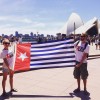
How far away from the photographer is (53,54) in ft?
29.3

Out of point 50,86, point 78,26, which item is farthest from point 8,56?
point 78,26

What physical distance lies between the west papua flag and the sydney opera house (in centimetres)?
8061

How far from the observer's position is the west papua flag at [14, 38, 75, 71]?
866 cm

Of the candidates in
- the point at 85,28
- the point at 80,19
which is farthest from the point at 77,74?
the point at 80,19

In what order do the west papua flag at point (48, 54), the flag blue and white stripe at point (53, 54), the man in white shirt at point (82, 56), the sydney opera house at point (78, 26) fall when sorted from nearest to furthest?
1. the man in white shirt at point (82, 56)
2. the west papua flag at point (48, 54)
3. the flag blue and white stripe at point (53, 54)
4. the sydney opera house at point (78, 26)

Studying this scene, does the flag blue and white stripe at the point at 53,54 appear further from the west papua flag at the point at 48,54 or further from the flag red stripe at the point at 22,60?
the flag red stripe at the point at 22,60

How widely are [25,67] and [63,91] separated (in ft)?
4.46

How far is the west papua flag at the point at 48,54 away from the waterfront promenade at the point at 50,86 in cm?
75

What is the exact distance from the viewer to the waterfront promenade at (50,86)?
792 cm

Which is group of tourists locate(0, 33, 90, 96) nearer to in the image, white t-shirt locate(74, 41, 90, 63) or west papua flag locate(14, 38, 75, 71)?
white t-shirt locate(74, 41, 90, 63)

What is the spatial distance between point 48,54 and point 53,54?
16 centimetres

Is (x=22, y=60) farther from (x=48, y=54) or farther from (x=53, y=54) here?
(x=53, y=54)

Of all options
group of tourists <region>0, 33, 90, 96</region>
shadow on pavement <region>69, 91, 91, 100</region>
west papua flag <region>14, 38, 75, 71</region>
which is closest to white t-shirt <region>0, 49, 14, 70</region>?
group of tourists <region>0, 33, 90, 96</region>

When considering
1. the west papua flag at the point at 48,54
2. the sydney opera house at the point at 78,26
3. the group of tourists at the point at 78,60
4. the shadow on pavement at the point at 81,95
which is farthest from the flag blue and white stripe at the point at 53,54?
the sydney opera house at the point at 78,26
